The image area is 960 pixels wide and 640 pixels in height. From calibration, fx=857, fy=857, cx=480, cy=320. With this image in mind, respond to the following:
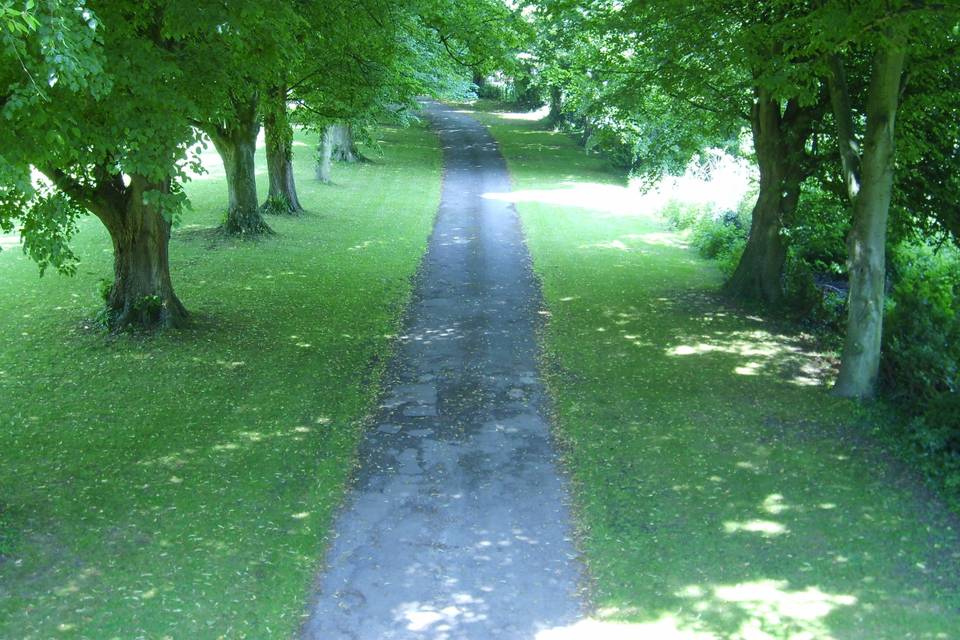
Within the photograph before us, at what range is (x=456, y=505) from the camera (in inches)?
379

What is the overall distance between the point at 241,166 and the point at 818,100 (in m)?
15.4

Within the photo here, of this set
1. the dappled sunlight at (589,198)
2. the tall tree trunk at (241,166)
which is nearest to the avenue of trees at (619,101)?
the tall tree trunk at (241,166)

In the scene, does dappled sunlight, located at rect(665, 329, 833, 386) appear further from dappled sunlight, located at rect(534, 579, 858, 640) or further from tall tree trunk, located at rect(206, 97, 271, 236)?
tall tree trunk, located at rect(206, 97, 271, 236)

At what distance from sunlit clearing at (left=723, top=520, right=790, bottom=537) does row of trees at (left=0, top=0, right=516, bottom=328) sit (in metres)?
7.70

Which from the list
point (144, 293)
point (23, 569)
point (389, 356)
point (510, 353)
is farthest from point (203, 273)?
point (23, 569)

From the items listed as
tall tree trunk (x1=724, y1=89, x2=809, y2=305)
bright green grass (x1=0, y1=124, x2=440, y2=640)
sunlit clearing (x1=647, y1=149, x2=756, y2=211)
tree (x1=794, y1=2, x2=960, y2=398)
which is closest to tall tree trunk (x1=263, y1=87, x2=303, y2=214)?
bright green grass (x1=0, y1=124, x2=440, y2=640)

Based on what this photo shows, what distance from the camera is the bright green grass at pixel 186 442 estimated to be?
25.2 ft

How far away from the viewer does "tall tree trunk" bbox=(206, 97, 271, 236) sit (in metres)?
23.5

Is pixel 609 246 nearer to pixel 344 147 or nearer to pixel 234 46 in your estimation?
pixel 234 46

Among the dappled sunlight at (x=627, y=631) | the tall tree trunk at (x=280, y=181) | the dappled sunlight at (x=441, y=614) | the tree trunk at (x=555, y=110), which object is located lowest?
the dappled sunlight at (x=627, y=631)

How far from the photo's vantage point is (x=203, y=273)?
2070 centimetres

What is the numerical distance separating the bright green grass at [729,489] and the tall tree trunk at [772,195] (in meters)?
0.99

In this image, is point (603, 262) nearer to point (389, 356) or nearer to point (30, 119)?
point (389, 356)

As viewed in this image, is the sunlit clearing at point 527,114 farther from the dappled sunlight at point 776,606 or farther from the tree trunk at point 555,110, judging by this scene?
the dappled sunlight at point 776,606
